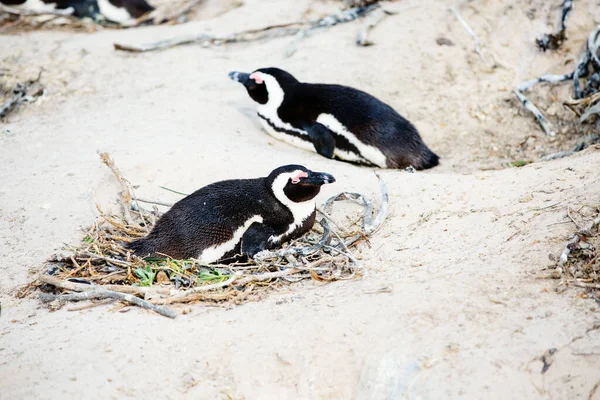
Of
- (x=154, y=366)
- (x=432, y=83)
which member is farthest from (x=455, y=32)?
(x=154, y=366)

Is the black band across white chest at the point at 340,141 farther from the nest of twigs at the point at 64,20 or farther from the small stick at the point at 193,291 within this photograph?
the nest of twigs at the point at 64,20

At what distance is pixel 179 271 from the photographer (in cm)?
383

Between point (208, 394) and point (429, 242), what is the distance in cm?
164

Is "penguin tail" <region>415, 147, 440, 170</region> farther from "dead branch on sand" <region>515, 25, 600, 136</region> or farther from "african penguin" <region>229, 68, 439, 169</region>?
"dead branch on sand" <region>515, 25, 600, 136</region>

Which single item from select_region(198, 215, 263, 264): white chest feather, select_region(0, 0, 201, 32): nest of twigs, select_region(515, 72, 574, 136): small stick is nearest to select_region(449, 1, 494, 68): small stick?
select_region(515, 72, 574, 136): small stick

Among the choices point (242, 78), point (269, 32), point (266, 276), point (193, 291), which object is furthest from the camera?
point (269, 32)

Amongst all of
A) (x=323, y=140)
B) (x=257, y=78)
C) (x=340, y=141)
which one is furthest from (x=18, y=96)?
(x=340, y=141)

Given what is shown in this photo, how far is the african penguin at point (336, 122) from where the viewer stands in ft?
19.1

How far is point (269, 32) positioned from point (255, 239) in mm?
4500

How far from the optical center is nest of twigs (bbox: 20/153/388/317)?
358cm

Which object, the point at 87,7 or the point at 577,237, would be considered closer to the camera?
the point at 577,237

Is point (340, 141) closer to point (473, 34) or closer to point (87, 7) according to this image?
point (473, 34)

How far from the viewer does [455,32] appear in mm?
7301

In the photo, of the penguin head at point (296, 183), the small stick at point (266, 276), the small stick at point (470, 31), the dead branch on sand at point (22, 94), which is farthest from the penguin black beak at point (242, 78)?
the small stick at point (266, 276)
